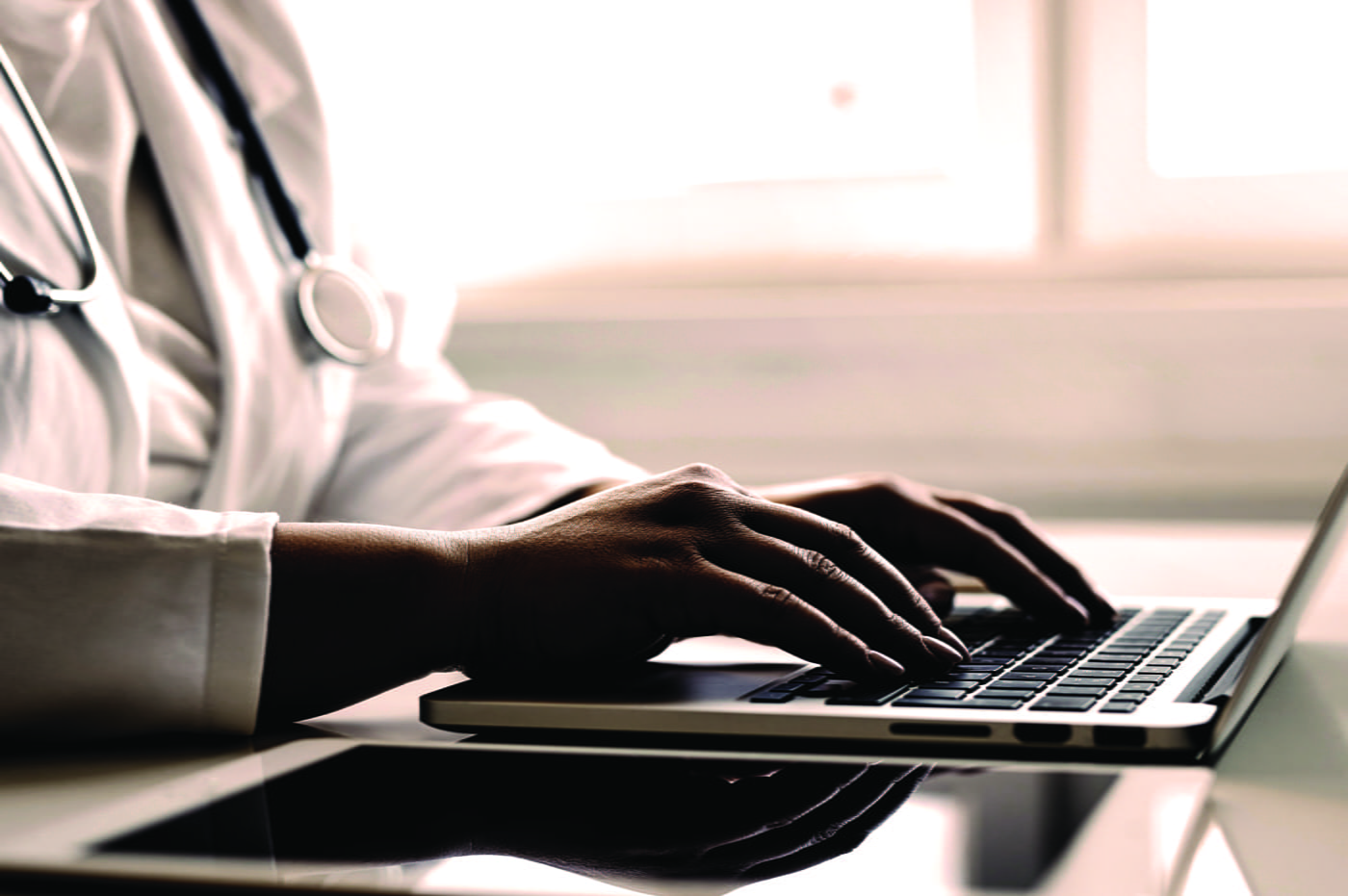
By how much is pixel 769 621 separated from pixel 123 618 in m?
0.22

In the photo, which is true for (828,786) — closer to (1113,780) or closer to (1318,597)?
(1113,780)

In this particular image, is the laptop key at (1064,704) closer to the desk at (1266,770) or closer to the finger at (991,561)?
the desk at (1266,770)

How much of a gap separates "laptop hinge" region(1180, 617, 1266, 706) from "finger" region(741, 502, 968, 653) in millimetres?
87

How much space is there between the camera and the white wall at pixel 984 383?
3.86 feet

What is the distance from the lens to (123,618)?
43 centimetres

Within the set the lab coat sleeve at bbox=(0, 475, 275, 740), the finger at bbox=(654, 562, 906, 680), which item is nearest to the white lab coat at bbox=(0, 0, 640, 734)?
the lab coat sleeve at bbox=(0, 475, 275, 740)

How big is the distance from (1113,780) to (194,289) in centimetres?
55

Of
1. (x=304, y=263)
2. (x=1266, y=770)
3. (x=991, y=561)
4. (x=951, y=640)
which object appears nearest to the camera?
(x=1266, y=770)

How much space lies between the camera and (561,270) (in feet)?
4.81

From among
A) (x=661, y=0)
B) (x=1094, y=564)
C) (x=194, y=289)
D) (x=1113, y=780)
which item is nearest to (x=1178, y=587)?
(x=1094, y=564)

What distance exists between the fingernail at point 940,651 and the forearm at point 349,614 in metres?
0.18

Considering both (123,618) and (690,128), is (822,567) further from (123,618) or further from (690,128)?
(690,128)

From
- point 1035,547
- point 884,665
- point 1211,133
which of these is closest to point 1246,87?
point 1211,133

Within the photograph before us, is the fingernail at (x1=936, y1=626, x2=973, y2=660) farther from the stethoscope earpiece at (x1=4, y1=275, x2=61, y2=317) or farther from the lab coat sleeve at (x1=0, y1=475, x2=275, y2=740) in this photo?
the stethoscope earpiece at (x1=4, y1=275, x2=61, y2=317)
